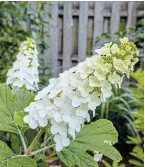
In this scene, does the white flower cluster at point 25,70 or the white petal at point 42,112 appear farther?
the white flower cluster at point 25,70

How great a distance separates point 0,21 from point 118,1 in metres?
1.15

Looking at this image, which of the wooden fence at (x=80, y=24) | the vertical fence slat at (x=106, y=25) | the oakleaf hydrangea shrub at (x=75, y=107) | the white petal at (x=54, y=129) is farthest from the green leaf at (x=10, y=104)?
the vertical fence slat at (x=106, y=25)

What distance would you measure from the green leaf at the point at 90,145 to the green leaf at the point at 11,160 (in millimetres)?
56

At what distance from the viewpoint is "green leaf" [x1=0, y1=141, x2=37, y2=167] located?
2.03 feet

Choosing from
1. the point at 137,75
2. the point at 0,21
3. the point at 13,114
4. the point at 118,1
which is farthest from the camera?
the point at 118,1

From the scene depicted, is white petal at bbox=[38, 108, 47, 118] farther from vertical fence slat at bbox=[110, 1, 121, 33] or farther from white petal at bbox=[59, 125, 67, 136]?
vertical fence slat at bbox=[110, 1, 121, 33]

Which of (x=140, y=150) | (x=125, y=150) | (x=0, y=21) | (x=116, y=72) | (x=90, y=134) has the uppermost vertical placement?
(x=0, y=21)

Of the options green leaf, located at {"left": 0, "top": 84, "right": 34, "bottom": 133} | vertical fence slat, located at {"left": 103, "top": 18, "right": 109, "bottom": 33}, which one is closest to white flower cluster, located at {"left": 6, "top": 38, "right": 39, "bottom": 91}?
green leaf, located at {"left": 0, "top": 84, "right": 34, "bottom": 133}

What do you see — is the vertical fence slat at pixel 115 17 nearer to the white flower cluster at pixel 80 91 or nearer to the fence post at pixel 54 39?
the fence post at pixel 54 39

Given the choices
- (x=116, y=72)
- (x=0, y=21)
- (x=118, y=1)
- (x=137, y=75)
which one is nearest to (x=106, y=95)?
(x=116, y=72)

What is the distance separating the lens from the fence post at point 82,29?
282 cm

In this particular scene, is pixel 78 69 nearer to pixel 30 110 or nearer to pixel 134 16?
pixel 30 110

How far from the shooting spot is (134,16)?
279 cm

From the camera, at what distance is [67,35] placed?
9.52 feet
